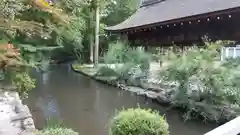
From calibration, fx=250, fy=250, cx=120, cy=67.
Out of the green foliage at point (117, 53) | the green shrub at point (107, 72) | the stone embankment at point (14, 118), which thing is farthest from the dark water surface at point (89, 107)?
the green foliage at point (117, 53)

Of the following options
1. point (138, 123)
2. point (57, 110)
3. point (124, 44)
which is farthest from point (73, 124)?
point (124, 44)

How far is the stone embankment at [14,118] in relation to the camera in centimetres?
377

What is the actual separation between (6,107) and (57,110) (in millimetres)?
1924

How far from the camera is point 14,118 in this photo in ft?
14.3

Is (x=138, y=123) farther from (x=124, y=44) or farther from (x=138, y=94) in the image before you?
(x=124, y=44)

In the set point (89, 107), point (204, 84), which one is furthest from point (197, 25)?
point (89, 107)

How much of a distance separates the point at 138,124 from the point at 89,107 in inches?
160

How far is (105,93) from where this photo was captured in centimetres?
965

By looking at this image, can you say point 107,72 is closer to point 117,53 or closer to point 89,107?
point 117,53

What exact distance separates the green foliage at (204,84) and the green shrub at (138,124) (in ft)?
9.34

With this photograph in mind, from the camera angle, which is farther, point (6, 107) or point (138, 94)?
point (138, 94)

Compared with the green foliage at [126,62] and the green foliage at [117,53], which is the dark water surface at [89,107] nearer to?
the green foliage at [126,62]

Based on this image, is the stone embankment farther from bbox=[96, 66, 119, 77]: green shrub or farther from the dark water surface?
bbox=[96, 66, 119, 77]: green shrub

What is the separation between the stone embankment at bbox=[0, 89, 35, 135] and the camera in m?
3.77
